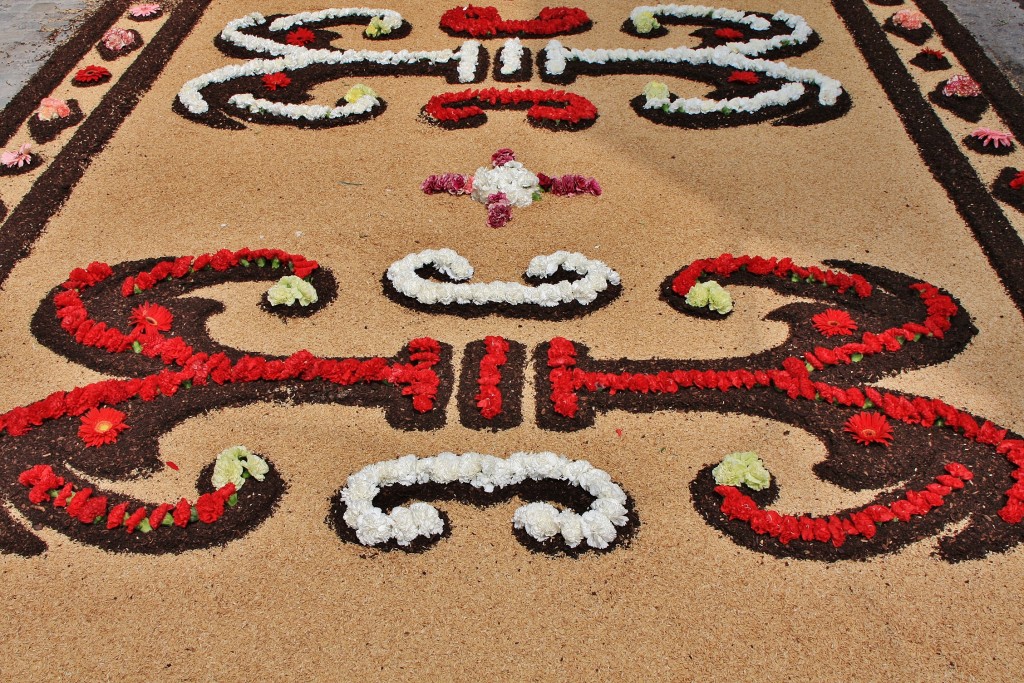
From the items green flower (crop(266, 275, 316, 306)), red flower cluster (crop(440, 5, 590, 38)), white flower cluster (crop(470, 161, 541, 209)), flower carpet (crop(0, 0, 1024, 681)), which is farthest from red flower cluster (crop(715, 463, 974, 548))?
red flower cluster (crop(440, 5, 590, 38))

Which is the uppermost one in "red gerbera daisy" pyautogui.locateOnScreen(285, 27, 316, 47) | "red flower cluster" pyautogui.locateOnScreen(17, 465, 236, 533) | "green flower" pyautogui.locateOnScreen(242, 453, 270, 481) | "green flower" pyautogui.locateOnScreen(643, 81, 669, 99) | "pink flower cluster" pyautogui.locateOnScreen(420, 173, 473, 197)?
"green flower" pyautogui.locateOnScreen(643, 81, 669, 99)

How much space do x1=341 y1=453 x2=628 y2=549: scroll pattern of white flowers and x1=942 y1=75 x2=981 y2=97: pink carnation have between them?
866 cm

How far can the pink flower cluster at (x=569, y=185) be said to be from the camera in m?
10.5

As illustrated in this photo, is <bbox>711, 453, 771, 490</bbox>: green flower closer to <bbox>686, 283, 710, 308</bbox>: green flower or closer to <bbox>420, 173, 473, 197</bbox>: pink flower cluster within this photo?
<bbox>686, 283, 710, 308</bbox>: green flower

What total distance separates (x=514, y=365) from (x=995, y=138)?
748 centimetres

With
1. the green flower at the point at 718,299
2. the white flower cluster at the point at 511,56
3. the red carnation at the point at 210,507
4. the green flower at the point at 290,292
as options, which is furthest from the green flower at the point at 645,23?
the red carnation at the point at 210,507

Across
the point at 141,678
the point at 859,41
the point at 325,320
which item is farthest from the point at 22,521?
the point at 859,41

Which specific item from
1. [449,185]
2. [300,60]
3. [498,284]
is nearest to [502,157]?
[449,185]

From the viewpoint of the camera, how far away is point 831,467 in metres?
7.33

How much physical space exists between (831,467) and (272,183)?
727 cm

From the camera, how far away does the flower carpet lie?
21.0ft

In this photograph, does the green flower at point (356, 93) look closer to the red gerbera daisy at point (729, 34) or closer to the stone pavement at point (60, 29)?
the stone pavement at point (60, 29)

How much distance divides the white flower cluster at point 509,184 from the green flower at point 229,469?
4.55 meters

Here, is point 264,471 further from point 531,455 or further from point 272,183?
point 272,183
